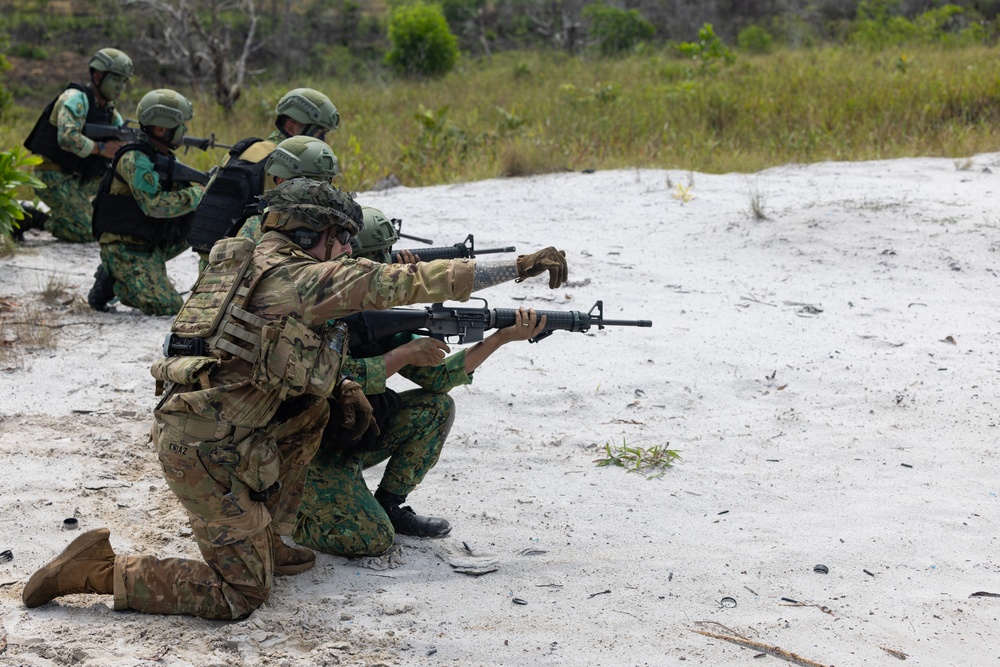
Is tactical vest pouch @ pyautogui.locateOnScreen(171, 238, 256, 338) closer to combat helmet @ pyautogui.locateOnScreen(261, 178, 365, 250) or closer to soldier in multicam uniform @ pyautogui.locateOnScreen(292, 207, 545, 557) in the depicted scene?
combat helmet @ pyautogui.locateOnScreen(261, 178, 365, 250)

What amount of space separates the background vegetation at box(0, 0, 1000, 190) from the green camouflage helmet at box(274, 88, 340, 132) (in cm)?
432

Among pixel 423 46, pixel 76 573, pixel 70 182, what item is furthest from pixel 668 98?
pixel 76 573

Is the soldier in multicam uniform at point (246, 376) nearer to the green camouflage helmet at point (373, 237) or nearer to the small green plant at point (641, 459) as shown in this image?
the green camouflage helmet at point (373, 237)

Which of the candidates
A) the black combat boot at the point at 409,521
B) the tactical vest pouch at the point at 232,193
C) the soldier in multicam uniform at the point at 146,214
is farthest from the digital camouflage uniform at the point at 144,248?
the black combat boot at the point at 409,521

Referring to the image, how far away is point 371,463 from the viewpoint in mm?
3705

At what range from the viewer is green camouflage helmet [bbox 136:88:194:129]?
18.9ft

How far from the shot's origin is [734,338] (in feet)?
18.5

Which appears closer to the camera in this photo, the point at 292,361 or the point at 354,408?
the point at 292,361

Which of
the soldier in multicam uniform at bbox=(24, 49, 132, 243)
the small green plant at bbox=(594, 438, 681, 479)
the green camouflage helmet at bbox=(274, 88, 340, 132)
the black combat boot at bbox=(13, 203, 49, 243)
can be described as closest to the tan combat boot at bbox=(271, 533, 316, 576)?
the small green plant at bbox=(594, 438, 681, 479)

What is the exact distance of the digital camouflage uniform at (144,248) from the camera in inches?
232

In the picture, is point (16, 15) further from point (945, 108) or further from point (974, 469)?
point (974, 469)

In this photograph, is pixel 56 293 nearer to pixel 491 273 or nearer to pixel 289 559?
pixel 289 559

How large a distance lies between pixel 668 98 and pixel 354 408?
28.6 ft

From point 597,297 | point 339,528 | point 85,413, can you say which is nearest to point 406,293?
point 339,528
